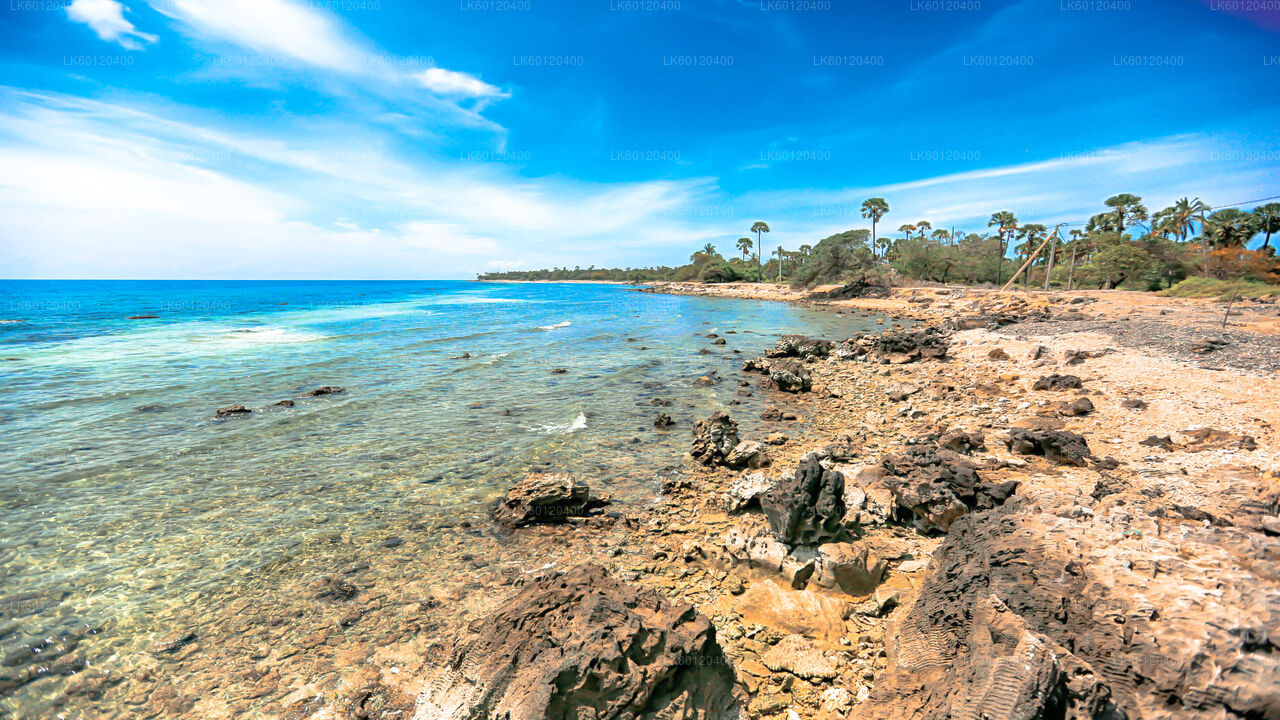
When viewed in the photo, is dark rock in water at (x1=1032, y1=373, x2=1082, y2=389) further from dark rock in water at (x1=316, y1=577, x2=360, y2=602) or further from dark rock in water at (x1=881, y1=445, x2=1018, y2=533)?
dark rock in water at (x1=316, y1=577, x2=360, y2=602)

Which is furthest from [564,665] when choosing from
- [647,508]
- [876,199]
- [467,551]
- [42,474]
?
[876,199]

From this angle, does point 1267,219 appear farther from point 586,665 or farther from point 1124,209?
point 586,665

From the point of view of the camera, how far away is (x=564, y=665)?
3.64 metres

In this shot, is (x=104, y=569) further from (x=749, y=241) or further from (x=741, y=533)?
(x=749, y=241)

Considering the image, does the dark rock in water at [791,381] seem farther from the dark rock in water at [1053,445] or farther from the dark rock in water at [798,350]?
the dark rock in water at [1053,445]

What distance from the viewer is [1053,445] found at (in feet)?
30.1

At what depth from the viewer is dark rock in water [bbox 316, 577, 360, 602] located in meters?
6.41

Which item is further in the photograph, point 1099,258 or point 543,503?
point 1099,258

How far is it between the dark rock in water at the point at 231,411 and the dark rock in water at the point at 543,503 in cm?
1217

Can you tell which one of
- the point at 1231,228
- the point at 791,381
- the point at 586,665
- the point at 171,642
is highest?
the point at 1231,228

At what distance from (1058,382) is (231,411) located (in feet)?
85.0

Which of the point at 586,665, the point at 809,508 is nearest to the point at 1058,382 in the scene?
the point at 809,508

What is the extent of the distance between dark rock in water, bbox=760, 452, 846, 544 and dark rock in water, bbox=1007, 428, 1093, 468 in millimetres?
5259

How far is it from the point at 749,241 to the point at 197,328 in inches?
5857
